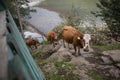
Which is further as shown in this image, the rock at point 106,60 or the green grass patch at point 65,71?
the rock at point 106,60

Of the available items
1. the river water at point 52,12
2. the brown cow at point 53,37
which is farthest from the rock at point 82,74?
the river water at point 52,12

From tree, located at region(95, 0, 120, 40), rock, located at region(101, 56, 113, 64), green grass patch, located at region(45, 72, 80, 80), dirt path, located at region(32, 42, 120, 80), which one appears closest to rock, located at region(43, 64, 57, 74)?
dirt path, located at region(32, 42, 120, 80)

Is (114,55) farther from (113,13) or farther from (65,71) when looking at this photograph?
(113,13)

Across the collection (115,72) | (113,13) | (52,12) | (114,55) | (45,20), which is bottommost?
(115,72)

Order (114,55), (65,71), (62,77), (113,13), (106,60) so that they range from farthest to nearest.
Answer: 1. (114,55)
2. (106,60)
3. (65,71)
4. (62,77)
5. (113,13)

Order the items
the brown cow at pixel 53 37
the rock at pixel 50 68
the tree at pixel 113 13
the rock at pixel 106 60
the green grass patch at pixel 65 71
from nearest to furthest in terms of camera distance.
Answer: the tree at pixel 113 13
the green grass patch at pixel 65 71
the rock at pixel 50 68
the rock at pixel 106 60
the brown cow at pixel 53 37

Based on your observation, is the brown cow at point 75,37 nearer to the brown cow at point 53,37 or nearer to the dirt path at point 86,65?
the dirt path at point 86,65

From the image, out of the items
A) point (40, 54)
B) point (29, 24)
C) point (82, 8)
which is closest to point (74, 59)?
point (40, 54)

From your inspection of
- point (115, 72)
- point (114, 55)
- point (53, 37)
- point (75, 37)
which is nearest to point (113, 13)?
point (115, 72)

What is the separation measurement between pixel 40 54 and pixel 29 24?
45.4ft

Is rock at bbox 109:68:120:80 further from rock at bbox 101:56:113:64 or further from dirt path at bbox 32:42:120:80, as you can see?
rock at bbox 101:56:113:64

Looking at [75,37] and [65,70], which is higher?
[75,37]

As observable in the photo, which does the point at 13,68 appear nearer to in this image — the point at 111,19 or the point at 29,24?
the point at 111,19

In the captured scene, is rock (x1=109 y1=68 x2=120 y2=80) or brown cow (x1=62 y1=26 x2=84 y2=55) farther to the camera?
brown cow (x1=62 y1=26 x2=84 y2=55)
